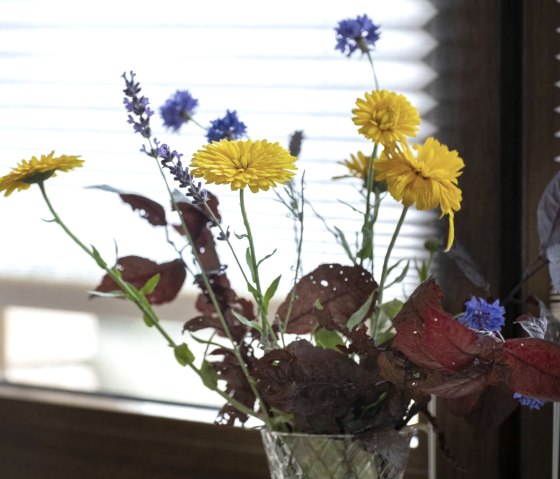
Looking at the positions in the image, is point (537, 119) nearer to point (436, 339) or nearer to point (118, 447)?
point (436, 339)

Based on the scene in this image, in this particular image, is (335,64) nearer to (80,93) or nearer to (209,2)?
(209,2)

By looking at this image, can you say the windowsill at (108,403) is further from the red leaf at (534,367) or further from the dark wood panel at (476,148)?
the red leaf at (534,367)

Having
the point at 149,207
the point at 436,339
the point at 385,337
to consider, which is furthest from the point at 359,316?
the point at 149,207

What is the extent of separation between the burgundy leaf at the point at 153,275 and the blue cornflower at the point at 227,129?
132 mm

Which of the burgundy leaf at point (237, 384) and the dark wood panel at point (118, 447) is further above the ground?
the burgundy leaf at point (237, 384)

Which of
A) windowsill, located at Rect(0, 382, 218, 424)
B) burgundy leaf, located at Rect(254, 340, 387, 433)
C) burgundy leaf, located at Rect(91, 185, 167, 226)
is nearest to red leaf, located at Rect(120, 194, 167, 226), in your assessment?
burgundy leaf, located at Rect(91, 185, 167, 226)

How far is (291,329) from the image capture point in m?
0.88

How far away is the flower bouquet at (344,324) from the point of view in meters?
0.69

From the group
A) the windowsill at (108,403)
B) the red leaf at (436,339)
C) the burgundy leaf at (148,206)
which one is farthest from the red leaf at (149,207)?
the windowsill at (108,403)

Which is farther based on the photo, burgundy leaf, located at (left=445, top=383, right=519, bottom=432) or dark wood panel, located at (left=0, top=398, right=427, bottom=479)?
dark wood panel, located at (left=0, top=398, right=427, bottom=479)

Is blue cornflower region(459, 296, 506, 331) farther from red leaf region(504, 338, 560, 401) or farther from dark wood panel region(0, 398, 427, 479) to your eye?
dark wood panel region(0, 398, 427, 479)

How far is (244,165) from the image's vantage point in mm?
706

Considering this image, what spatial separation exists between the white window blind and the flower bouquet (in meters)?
0.23

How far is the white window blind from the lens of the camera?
3.83ft
